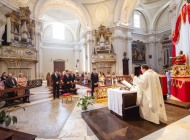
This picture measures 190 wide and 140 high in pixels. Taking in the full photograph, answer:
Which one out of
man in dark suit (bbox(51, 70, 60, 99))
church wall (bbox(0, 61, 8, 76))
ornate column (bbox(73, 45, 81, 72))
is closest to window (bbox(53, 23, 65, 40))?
ornate column (bbox(73, 45, 81, 72))

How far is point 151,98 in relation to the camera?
364 cm

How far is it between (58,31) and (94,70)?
17.4m

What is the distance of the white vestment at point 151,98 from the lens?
3635 mm

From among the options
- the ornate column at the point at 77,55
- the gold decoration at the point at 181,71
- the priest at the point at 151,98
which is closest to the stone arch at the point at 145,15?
the ornate column at the point at 77,55

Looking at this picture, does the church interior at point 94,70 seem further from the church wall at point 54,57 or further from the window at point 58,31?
the church wall at point 54,57

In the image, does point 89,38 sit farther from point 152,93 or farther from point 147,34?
point 152,93

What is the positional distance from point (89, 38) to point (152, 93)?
46.5ft

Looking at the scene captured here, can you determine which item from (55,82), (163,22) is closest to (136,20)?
(163,22)

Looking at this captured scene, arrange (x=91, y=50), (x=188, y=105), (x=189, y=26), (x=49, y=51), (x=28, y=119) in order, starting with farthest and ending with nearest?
1. (x=49, y=51)
2. (x=91, y=50)
3. (x=189, y=26)
4. (x=188, y=105)
5. (x=28, y=119)

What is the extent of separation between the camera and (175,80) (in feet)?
20.4

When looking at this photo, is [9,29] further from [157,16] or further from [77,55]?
[157,16]

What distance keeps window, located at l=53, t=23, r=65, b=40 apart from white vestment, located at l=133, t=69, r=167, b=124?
20.6 meters

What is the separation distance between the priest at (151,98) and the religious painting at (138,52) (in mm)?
15187

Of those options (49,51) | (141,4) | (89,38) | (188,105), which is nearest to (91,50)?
(89,38)
